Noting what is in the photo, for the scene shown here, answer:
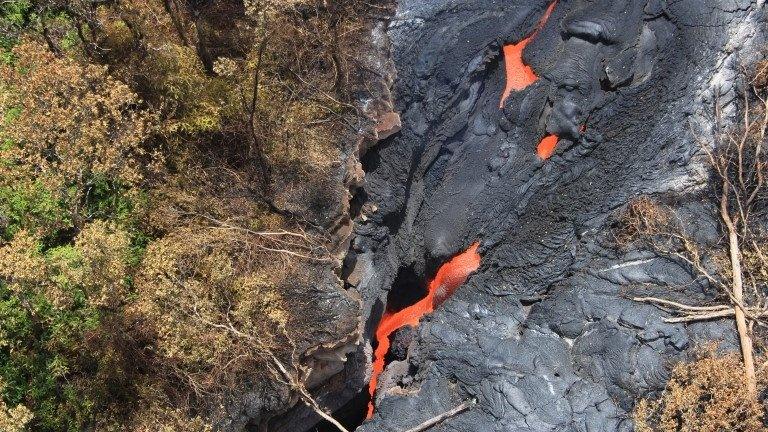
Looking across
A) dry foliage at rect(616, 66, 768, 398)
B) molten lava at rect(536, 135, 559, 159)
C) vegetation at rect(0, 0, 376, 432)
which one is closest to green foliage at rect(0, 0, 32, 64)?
vegetation at rect(0, 0, 376, 432)

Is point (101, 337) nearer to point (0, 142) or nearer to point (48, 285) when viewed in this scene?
point (48, 285)

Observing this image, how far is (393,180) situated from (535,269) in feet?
10.4

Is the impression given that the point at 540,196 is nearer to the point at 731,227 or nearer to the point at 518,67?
the point at 518,67

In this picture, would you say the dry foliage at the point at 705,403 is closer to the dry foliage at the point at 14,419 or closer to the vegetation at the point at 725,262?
the vegetation at the point at 725,262

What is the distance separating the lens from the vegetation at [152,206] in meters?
8.08

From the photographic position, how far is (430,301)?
12680 millimetres

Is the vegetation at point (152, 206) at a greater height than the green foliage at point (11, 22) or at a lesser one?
lesser

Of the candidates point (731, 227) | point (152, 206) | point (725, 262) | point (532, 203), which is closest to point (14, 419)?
point (152, 206)

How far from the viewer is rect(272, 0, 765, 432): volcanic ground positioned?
9.80m

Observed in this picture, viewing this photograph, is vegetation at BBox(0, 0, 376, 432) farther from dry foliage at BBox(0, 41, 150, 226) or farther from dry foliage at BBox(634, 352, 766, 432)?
dry foliage at BBox(634, 352, 766, 432)

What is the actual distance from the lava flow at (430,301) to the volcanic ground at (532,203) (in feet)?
0.15

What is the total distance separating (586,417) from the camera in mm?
9367

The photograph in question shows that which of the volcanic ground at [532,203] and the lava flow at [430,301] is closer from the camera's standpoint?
the volcanic ground at [532,203]

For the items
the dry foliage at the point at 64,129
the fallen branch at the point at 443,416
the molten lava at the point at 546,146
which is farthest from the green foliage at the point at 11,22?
the molten lava at the point at 546,146
